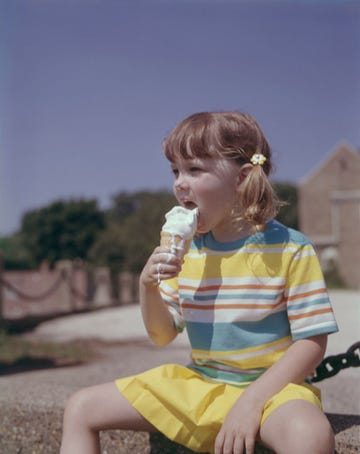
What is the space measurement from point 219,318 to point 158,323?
0.23 metres

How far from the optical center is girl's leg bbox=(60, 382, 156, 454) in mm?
1960

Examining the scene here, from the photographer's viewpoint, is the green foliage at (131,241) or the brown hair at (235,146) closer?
the brown hair at (235,146)

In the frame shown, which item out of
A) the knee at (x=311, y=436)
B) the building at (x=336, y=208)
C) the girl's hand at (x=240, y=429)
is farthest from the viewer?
the building at (x=336, y=208)

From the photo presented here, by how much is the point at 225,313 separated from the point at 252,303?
0.10 metres

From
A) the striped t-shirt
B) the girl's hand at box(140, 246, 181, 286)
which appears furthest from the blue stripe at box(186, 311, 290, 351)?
the girl's hand at box(140, 246, 181, 286)

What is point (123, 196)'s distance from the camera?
62.7 meters

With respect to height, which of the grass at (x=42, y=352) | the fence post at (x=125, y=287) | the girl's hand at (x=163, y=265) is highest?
the girl's hand at (x=163, y=265)

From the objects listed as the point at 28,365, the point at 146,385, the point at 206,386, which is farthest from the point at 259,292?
the point at 28,365

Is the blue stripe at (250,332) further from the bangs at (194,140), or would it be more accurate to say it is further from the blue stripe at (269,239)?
the bangs at (194,140)

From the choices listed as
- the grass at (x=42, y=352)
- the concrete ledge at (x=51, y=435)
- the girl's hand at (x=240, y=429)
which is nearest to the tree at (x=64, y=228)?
the grass at (x=42, y=352)

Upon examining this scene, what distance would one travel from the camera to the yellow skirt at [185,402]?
191 centimetres

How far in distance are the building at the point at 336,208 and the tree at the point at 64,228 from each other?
18870 mm

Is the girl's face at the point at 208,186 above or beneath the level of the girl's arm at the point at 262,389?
above

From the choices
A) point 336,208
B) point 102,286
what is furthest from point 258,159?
point 336,208
